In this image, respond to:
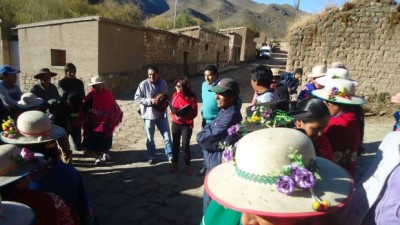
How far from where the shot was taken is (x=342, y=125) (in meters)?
2.62

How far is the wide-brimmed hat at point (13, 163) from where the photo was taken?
1.71 meters

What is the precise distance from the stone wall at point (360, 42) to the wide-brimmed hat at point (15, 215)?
10.7 metres

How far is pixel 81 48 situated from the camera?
11.4 m

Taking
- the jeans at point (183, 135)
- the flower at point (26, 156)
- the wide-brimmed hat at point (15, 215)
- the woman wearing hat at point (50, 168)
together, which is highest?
the flower at point (26, 156)

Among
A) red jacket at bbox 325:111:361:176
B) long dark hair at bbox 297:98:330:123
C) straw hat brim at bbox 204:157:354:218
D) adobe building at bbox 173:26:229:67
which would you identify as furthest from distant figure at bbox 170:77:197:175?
adobe building at bbox 173:26:229:67

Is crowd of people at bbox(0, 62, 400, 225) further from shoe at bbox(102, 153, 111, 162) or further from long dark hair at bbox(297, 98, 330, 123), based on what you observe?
shoe at bbox(102, 153, 111, 162)

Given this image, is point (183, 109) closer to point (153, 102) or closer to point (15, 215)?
point (153, 102)

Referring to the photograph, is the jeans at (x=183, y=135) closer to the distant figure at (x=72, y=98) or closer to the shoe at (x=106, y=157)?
the shoe at (x=106, y=157)

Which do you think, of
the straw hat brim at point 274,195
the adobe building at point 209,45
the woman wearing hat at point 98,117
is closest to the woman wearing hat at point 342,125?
the straw hat brim at point 274,195

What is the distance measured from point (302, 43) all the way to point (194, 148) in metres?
6.61

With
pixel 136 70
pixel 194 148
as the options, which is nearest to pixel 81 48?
pixel 136 70

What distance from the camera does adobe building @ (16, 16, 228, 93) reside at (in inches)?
443

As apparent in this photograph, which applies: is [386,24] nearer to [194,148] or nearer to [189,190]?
[194,148]

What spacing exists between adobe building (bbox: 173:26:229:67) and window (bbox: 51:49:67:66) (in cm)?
958
